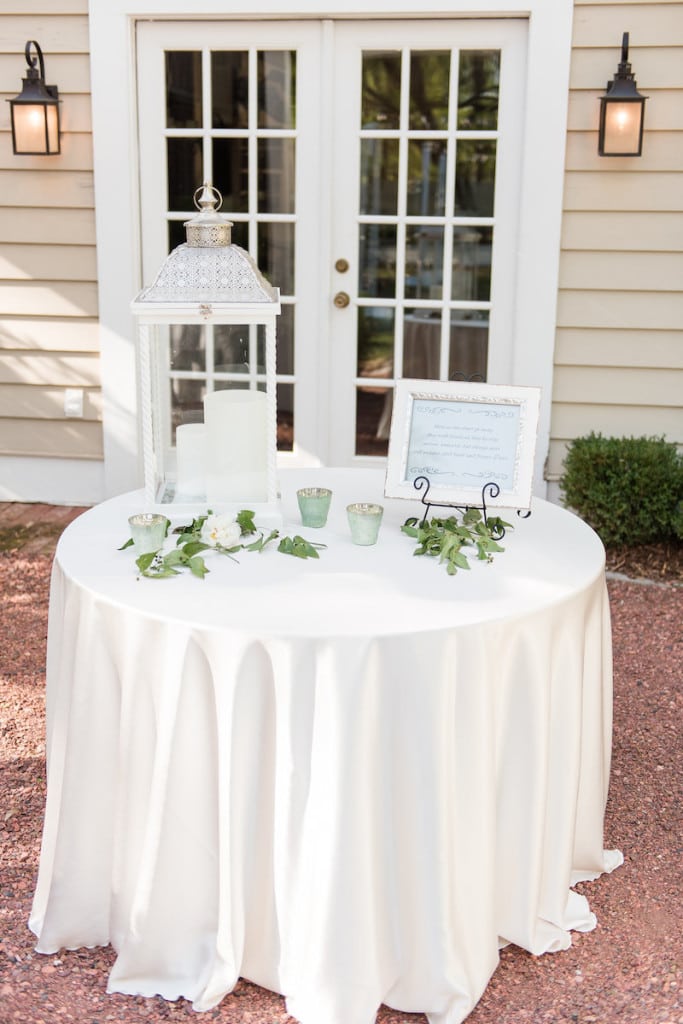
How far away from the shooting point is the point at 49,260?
5.23 m

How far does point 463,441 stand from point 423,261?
285 cm

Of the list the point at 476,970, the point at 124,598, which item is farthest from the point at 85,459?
the point at 476,970

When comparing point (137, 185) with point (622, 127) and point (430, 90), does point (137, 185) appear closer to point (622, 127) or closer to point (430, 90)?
point (430, 90)

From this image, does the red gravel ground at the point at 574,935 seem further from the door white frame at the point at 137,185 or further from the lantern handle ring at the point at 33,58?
the lantern handle ring at the point at 33,58

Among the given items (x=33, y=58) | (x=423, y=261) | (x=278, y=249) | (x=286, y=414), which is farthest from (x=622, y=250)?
(x=33, y=58)

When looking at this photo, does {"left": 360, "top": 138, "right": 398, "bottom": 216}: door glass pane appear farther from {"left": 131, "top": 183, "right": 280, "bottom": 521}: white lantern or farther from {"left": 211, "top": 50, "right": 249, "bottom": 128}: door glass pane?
{"left": 131, "top": 183, "right": 280, "bottom": 521}: white lantern

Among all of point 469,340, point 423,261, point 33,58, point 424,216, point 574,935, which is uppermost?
point 33,58

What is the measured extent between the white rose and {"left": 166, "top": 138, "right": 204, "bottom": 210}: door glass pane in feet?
10.3

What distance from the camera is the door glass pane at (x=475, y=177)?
5.03m

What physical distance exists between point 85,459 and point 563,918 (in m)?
3.64

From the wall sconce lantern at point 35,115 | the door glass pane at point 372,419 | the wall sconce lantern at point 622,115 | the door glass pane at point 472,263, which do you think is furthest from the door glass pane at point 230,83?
the wall sconce lantern at point 622,115

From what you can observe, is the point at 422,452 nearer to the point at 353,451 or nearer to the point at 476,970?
the point at 476,970

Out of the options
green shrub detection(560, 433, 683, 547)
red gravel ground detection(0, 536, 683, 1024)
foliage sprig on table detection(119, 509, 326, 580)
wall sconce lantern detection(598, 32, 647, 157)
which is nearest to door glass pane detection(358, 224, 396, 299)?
wall sconce lantern detection(598, 32, 647, 157)

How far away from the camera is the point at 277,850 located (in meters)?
2.03
